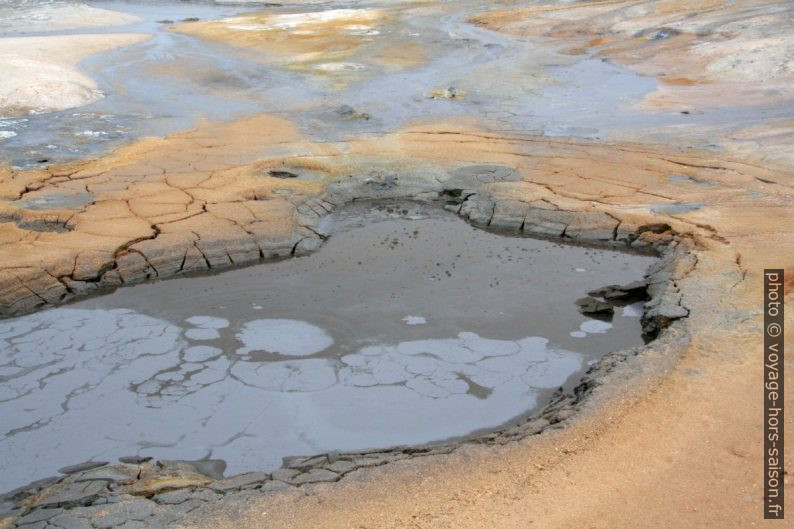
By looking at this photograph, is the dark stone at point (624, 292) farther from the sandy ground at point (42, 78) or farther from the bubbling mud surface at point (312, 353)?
the sandy ground at point (42, 78)

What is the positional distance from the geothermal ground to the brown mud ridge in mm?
25

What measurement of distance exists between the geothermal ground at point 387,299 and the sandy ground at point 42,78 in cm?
7

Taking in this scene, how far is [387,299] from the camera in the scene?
19.0ft

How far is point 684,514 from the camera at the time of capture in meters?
3.43

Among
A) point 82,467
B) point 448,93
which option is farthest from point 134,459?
point 448,93

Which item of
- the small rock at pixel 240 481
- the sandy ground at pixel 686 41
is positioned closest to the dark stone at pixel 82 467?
the small rock at pixel 240 481

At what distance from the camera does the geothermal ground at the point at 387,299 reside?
12.3 feet

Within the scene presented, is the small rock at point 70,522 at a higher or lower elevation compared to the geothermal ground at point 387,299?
lower

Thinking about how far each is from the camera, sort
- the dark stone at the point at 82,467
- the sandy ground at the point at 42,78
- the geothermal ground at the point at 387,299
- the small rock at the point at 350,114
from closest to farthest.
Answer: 1. the geothermal ground at the point at 387,299
2. the dark stone at the point at 82,467
3. the small rock at the point at 350,114
4. the sandy ground at the point at 42,78

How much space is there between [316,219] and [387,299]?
4.95 ft

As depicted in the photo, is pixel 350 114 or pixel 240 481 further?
pixel 350 114

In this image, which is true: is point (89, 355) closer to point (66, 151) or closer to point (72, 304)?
point (72, 304)

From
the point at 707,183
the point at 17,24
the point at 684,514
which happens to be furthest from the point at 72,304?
the point at 17,24

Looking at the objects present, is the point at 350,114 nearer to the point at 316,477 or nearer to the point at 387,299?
the point at 387,299
